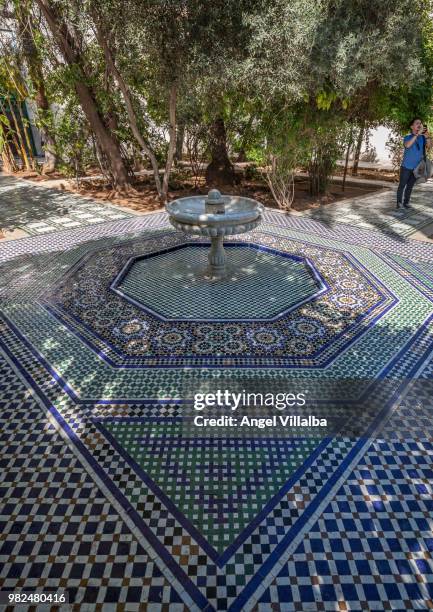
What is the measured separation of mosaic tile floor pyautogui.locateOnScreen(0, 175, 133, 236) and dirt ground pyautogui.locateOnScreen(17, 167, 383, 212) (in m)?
0.35

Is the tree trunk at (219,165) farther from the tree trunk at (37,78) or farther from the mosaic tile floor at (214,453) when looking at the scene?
the mosaic tile floor at (214,453)

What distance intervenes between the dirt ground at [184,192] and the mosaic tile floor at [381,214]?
14.6 inches

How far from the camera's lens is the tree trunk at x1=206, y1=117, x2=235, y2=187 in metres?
7.02

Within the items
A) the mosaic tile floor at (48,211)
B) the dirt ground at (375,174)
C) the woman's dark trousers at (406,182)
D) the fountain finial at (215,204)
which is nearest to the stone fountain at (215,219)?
the fountain finial at (215,204)

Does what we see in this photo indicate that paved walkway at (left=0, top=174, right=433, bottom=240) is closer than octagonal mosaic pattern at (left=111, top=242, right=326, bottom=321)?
No

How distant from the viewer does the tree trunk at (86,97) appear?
17.7ft

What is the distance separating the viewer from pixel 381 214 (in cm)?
550

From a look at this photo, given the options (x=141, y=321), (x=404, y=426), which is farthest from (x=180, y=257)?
(x=404, y=426)

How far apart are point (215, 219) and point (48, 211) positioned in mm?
3779

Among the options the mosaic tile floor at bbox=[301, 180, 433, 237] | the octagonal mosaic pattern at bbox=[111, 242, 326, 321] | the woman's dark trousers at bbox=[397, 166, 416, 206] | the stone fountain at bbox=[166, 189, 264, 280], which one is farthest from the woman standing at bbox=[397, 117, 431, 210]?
the stone fountain at bbox=[166, 189, 264, 280]

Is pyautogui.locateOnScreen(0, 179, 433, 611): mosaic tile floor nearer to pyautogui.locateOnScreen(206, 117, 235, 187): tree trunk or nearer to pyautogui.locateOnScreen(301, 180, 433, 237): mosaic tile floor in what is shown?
pyautogui.locateOnScreen(301, 180, 433, 237): mosaic tile floor

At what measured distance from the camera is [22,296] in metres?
3.29

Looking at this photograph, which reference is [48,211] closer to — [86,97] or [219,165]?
[86,97]

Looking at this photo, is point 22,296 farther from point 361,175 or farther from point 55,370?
point 361,175
